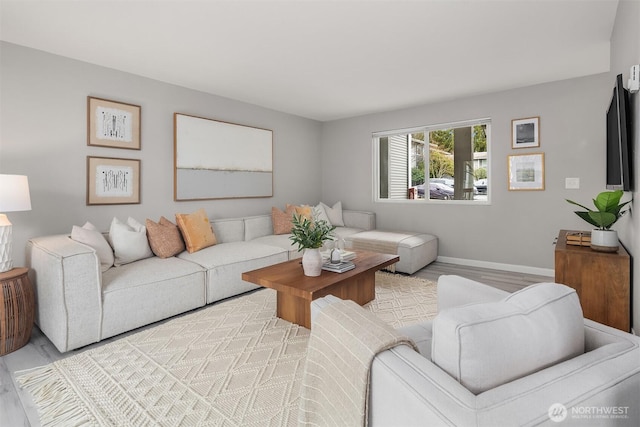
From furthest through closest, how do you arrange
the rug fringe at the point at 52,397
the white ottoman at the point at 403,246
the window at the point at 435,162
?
the window at the point at 435,162 < the white ottoman at the point at 403,246 < the rug fringe at the point at 52,397

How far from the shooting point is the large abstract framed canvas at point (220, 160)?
4.08m

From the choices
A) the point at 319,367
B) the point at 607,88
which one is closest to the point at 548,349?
the point at 319,367

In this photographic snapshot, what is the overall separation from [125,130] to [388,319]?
3.35 metres

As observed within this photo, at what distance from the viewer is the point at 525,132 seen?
4.18m

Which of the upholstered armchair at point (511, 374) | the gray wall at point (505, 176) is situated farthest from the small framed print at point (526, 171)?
the upholstered armchair at point (511, 374)

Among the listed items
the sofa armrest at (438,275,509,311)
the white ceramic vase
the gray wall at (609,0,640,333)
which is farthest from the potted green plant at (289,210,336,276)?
the gray wall at (609,0,640,333)

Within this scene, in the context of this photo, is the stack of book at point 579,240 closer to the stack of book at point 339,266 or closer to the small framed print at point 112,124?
the stack of book at point 339,266

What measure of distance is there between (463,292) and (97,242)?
2.87 meters

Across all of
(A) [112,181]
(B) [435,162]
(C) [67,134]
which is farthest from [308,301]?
(B) [435,162]

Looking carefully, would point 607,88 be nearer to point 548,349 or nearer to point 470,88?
point 470,88

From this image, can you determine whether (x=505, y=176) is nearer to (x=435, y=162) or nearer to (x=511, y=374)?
(x=435, y=162)

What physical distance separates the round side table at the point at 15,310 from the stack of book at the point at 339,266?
7.31 feet

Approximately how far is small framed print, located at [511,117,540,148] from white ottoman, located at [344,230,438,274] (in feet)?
5.53

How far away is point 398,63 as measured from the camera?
3326mm
